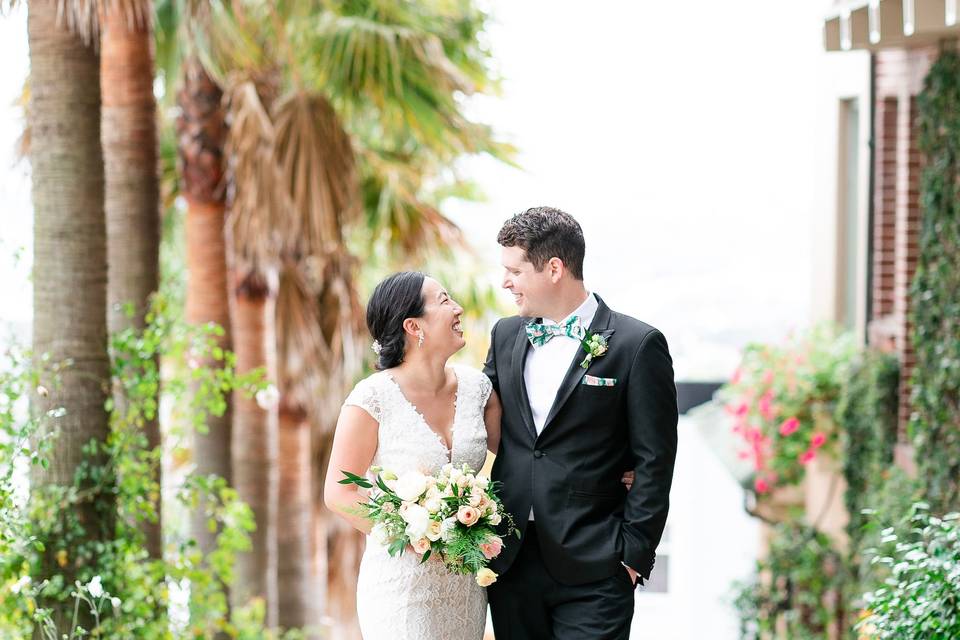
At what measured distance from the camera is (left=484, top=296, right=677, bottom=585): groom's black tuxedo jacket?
3.81m

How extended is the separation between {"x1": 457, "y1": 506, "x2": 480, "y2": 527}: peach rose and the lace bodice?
0.38m

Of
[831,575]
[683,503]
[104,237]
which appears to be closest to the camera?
[104,237]

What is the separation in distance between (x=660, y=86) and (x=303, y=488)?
2607 centimetres

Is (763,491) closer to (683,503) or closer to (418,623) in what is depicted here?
(418,623)

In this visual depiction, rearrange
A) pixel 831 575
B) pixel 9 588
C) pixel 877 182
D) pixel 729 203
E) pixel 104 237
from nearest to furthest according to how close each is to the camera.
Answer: pixel 9 588
pixel 104 237
pixel 831 575
pixel 877 182
pixel 729 203

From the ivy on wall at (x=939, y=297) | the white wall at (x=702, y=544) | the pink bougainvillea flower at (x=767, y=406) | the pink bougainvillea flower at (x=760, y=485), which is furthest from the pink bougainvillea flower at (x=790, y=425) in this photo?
the white wall at (x=702, y=544)

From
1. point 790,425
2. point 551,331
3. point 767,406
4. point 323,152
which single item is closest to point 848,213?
point 767,406

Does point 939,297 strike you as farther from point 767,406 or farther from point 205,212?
point 205,212

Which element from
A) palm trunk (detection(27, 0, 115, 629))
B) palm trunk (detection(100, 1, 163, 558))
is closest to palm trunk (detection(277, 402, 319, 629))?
palm trunk (detection(100, 1, 163, 558))

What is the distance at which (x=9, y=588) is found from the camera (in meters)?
4.32

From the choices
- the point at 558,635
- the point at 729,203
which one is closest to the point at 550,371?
the point at 558,635

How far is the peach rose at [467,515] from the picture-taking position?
11.6 feet

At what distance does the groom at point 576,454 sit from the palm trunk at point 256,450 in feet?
17.8

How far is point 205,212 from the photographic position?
868 cm
